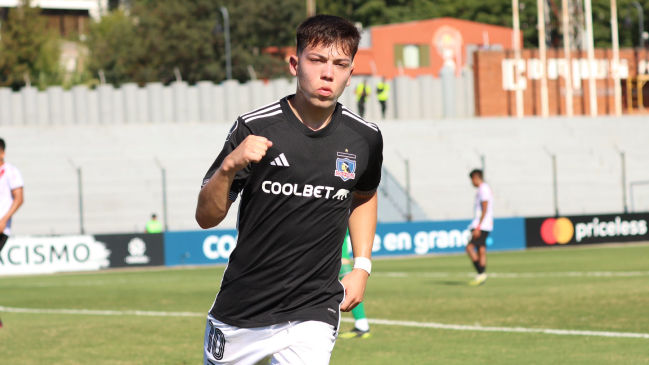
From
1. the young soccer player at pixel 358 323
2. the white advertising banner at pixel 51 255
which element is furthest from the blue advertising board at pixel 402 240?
the young soccer player at pixel 358 323

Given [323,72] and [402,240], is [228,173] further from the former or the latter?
[402,240]

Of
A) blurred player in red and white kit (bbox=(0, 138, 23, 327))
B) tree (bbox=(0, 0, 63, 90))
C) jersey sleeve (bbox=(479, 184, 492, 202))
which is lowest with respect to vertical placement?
jersey sleeve (bbox=(479, 184, 492, 202))

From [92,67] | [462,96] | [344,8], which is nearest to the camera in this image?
[462,96]

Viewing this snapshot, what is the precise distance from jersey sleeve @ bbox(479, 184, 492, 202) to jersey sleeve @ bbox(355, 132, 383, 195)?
12763mm

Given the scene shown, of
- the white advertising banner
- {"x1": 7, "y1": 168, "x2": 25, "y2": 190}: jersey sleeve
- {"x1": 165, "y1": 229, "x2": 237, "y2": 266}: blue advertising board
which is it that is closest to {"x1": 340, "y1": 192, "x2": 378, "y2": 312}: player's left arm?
{"x1": 7, "y1": 168, "x2": 25, "y2": 190}: jersey sleeve

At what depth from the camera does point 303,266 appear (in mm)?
4105

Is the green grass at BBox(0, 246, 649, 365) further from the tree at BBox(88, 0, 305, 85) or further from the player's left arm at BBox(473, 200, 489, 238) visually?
the tree at BBox(88, 0, 305, 85)

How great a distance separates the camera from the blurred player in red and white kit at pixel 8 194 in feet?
36.1

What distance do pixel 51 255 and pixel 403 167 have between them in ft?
55.1

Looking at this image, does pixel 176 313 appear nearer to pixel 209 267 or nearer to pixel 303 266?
pixel 303 266

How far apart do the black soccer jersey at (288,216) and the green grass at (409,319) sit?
4.76 meters

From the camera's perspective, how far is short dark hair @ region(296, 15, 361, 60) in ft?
12.8

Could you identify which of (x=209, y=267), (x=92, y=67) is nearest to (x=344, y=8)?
(x=92, y=67)

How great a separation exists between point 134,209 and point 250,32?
2703cm
